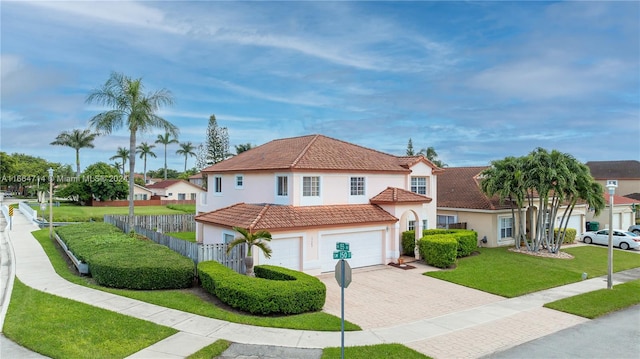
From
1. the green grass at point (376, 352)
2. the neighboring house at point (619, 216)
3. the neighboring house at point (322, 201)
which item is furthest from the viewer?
the neighboring house at point (619, 216)

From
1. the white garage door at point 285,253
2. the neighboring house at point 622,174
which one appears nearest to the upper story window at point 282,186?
the white garage door at point 285,253

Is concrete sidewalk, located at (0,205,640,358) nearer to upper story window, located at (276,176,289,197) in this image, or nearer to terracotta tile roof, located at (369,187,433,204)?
terracotta tile roof, located at (369,187,433,204)

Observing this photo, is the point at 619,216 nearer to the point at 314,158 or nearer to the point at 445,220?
the point at 445,220

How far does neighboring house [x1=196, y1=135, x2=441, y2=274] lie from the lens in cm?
1877

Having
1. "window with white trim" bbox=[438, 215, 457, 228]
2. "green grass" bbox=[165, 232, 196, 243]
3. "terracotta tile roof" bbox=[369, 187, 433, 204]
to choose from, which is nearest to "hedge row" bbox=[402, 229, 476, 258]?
"terracotta tile roof" bbox=[369, 187, 433, 204]

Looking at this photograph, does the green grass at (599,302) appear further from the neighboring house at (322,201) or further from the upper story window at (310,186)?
the upper story window at (310,186)

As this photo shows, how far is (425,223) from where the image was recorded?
26.5m

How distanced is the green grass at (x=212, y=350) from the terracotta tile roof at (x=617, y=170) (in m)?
Result: 72.0

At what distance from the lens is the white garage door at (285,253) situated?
58.5ft

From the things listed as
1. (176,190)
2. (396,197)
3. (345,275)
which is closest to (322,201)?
(396,197)

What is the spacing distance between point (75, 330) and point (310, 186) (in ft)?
→ 41.6

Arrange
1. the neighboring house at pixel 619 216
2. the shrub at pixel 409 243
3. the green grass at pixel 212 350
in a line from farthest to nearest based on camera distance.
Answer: the neighboring house at pixel 619 216 → the shrub at pixel 409 243 → the green grass at pixel 212 350

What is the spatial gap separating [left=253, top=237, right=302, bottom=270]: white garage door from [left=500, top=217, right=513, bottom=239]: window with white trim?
1710 cm

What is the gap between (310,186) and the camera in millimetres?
21141
